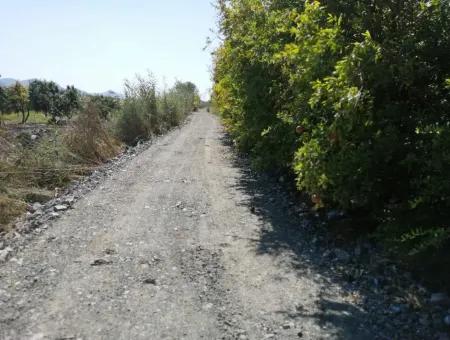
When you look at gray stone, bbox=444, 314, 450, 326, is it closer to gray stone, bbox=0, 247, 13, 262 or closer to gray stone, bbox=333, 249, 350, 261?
gray stone, bbox=333, 249, 350, 261

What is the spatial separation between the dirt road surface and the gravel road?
0.01 metres

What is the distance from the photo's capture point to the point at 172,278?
4934 millimetres

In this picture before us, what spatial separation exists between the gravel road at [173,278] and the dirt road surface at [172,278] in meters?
0.01

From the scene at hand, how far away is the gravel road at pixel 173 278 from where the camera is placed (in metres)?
3.93

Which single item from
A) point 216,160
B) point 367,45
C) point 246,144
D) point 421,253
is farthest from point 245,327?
point 216,160

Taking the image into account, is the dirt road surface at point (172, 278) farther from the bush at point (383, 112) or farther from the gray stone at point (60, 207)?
the bush at point (383, 112)

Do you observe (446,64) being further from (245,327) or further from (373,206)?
(245,327)

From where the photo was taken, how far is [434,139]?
13.3ft

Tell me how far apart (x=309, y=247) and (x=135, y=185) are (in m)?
4.90

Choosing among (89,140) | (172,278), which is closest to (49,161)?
(89,140)

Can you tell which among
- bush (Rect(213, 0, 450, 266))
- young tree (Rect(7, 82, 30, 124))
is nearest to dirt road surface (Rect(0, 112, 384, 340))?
bush (Rect(213, 0, 450, 266))

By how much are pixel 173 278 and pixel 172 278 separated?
0.01 metres

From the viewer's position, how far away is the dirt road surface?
12.9 feet

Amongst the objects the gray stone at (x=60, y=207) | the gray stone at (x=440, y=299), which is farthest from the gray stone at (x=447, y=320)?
the gray stone at (x=60, y=207)
